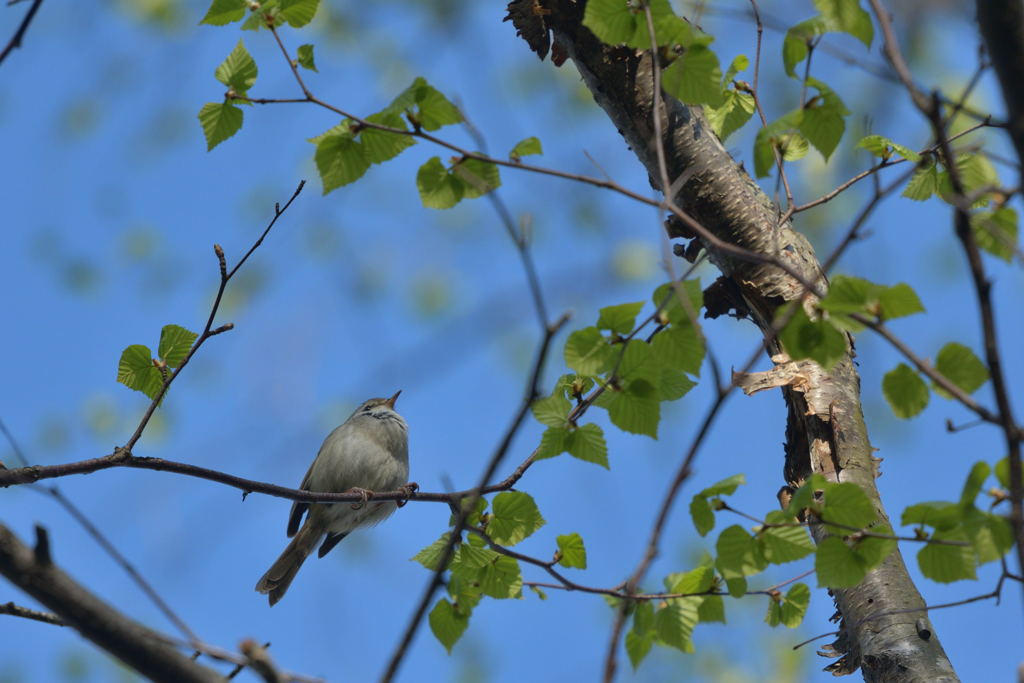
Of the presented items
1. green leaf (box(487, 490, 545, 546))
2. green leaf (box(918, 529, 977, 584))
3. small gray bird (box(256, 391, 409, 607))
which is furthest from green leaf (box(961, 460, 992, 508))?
small gray bird (box(256, 391, 409, 607))

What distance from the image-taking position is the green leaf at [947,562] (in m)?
2.01

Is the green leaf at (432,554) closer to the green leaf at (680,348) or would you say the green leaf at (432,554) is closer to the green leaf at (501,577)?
the green leaf at (501,577)

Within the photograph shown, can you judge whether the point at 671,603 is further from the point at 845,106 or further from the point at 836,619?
the point at 845,106

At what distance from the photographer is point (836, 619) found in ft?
9.84

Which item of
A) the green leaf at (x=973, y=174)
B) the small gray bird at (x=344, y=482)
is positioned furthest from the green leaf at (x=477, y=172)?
the small gray bird at (x=344, y=482)

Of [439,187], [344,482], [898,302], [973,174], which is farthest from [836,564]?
[344,482]

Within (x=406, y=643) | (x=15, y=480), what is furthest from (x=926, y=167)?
(x=15, y=480)

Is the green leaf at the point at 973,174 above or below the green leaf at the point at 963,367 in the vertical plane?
above

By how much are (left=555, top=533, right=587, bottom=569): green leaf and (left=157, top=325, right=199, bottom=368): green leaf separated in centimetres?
128

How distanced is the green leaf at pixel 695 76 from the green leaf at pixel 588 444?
896 mm

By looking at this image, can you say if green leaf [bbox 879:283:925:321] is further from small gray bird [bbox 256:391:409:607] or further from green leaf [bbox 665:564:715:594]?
small gray bird [bbox 256:391:409:607]

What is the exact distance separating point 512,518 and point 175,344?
3.84 ft

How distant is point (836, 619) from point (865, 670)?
29cm

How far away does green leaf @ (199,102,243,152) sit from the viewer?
252 cm
